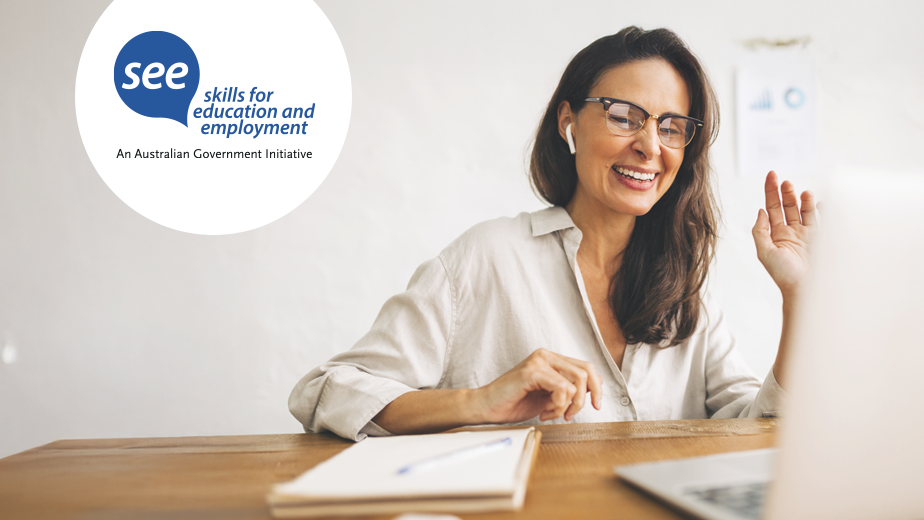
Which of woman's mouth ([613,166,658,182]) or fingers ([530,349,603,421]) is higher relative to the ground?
woman's mouth ([613,166,658,182])

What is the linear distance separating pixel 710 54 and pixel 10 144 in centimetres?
303

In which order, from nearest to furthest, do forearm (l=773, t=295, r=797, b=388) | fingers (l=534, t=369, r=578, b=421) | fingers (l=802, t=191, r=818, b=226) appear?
fingers (l=534, t=369, r=578, b=421) → forearm (l=773, t=295, r=797, b=388) → fingers (l=802, t=191, r=818, b=226)

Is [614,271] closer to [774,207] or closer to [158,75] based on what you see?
[774,207]

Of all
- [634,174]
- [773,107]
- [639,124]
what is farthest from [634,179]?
[773,107]

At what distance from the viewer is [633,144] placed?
126cm

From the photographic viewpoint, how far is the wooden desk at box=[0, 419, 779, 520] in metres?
0.55

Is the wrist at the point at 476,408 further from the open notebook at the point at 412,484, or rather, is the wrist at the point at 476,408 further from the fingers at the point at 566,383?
the open notebook at the point at 412,484

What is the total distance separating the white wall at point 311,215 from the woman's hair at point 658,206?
1134 millimetres

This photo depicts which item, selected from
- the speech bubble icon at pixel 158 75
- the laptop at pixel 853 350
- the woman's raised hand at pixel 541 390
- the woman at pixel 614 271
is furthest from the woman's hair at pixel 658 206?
the speech bubble icon at pixel 158 75

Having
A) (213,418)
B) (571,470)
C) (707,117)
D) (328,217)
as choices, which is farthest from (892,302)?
(213,418)

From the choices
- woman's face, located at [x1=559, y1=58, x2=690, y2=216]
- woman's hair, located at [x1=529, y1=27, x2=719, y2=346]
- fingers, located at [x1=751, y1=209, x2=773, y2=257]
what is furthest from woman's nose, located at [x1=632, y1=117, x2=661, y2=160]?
fingers, located at [x1=751, y1=209, x2=773, y2=257]

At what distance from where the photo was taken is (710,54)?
266cm

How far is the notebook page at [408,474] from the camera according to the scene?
1.66 ft

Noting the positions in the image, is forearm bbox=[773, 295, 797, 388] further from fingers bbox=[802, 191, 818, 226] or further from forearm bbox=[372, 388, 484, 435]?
forearm bbox=[372, 388, 484, 435]
